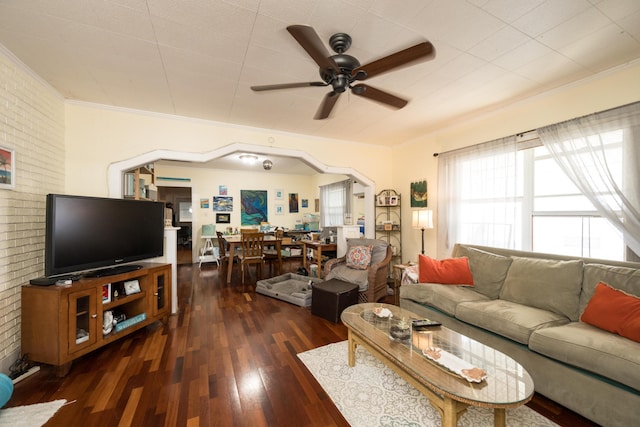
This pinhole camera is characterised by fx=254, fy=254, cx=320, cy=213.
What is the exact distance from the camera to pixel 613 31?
5.91ft

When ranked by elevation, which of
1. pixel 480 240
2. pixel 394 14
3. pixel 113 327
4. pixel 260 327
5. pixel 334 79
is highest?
pixel 394 14

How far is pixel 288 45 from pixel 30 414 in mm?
3006

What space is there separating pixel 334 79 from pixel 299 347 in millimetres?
2306

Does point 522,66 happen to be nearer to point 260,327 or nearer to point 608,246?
point 608,246

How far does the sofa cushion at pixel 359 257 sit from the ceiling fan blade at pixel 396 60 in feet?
8.24

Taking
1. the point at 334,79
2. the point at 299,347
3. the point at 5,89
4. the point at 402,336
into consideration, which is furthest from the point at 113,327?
the point at 334,79

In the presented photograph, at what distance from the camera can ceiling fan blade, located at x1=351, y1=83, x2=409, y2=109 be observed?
6.29ft

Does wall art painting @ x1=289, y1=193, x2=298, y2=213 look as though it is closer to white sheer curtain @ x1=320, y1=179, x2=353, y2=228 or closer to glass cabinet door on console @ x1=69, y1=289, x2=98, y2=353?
white sheer curtain @ x1=320, y1=179, x2=353, y2=228

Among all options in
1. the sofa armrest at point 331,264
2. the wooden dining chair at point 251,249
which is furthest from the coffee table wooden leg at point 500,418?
the wooden dining chair at point 251,249

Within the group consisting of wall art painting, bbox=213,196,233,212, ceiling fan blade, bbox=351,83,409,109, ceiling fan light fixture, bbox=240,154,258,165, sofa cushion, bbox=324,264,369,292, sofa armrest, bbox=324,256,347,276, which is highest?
ceiling fan light fixture, bbox=240,154,258,165

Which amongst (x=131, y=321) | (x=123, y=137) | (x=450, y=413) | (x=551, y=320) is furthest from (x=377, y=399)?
(x=123, y=137)

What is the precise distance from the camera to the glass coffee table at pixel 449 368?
1.17 m

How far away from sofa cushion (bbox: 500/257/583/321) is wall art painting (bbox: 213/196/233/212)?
638 cm

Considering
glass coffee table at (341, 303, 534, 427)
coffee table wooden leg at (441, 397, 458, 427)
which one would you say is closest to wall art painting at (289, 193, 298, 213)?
glass coffee table at (341, 303, 534, 427)
